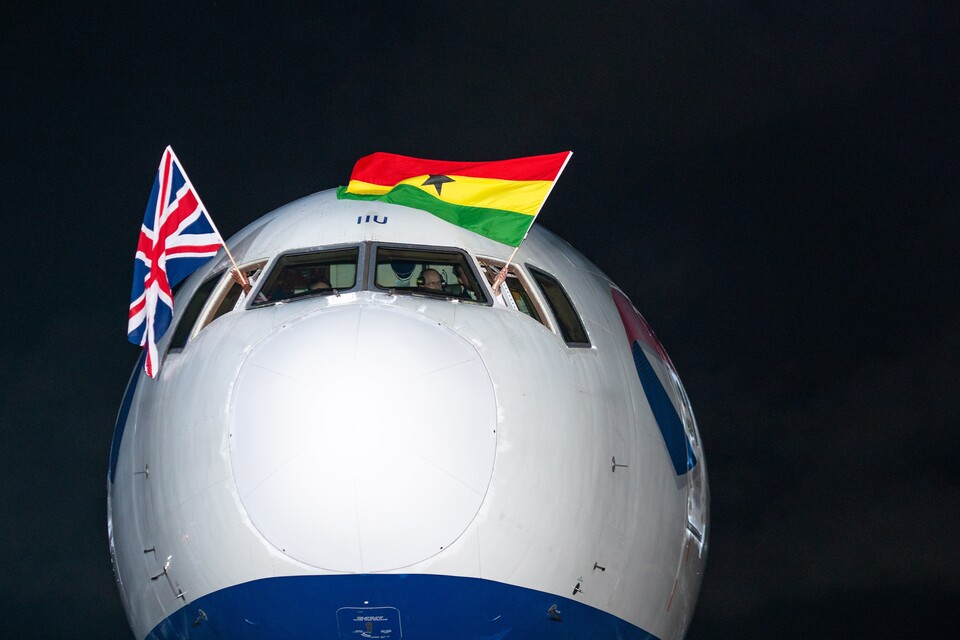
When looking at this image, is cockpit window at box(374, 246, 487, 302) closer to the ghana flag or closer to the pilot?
the pilot

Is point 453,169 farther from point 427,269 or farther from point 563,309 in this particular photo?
point 563,309

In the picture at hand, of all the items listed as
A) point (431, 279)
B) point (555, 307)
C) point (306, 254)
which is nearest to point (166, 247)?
point (306, 254)

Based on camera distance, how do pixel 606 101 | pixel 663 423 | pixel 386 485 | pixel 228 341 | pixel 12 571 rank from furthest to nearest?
pixel 606 101 < pixel 12 571 < pixel 663 423 < pixel 228 341 < pixel 386 485

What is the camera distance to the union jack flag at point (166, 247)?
31.9 ft

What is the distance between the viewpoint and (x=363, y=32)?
1909cm

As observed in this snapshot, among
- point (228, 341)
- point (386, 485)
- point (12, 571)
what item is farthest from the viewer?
point (12, 571)

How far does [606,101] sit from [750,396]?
17.5ft

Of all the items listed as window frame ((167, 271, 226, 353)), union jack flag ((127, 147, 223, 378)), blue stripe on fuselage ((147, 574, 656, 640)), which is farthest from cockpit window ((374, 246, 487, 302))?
blue stripe on fuselage ((147, 574, 656, 640))

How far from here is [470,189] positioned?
10.4m

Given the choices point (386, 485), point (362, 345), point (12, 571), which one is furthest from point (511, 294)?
point (12, 571)

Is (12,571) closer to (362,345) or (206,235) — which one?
(206,235)

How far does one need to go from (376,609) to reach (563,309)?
291cm

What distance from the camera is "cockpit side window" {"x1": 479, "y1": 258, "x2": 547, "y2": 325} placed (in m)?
9.16

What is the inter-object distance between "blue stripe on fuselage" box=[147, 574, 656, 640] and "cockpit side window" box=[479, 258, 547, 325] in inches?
82.6
